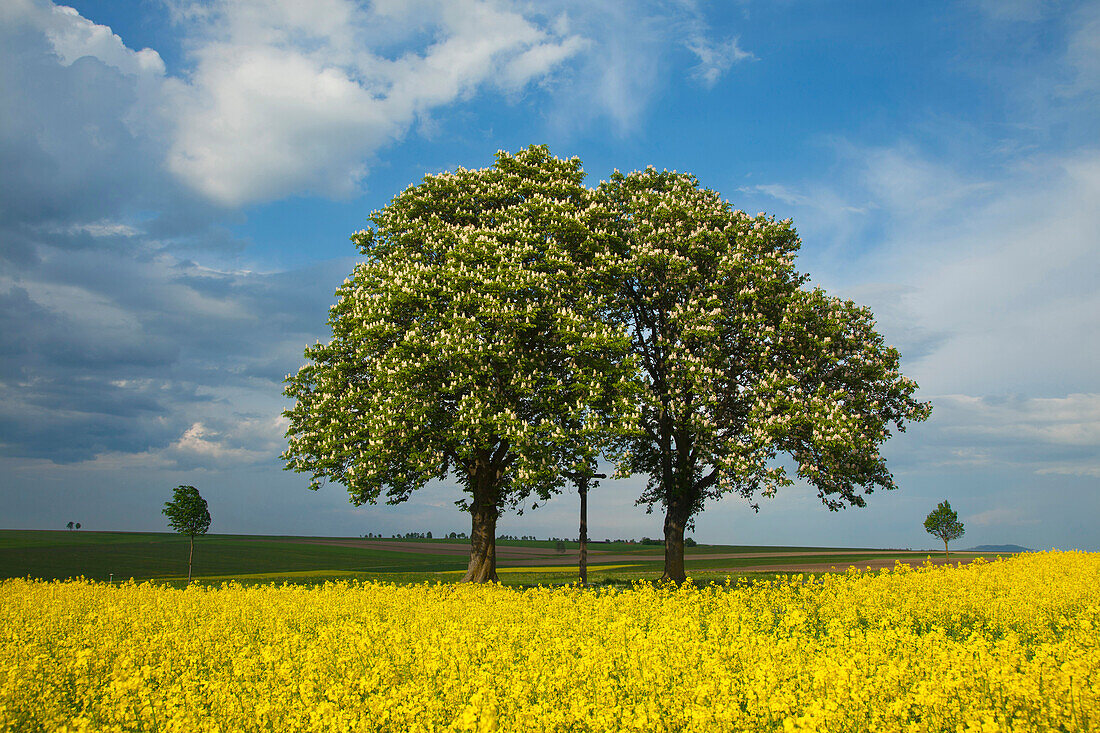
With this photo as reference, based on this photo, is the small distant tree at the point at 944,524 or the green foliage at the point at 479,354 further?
the small distant tree at the point at 944,524

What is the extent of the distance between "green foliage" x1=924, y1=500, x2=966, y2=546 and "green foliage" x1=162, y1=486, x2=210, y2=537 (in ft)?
202

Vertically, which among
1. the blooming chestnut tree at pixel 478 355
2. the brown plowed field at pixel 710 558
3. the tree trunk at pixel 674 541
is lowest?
the brown plowed field at pixel 710 558

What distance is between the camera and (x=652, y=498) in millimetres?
36938

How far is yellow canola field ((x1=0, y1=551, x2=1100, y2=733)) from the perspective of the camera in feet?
26.1

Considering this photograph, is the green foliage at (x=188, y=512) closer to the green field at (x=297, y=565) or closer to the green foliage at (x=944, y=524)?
the green field at (x=297, y=565)

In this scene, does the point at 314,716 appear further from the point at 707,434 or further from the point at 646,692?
the point at 707,434

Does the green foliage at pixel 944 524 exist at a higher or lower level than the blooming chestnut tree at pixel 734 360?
lower

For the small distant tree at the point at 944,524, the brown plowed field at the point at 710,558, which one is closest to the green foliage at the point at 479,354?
the brown plowed field at the point at 710,558

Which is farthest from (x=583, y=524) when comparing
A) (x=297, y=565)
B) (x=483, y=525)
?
(x=297, y=565)

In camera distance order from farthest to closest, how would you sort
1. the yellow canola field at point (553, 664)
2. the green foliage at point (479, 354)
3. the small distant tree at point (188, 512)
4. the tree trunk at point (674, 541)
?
1. the small distant tree at point (188, 512)
2. the tree trunk at point (674, 541)
3. the green foliage at point (479, 354)
4. the yellow canola field at point (553, 664)

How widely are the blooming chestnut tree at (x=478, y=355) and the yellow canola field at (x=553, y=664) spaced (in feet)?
36.4

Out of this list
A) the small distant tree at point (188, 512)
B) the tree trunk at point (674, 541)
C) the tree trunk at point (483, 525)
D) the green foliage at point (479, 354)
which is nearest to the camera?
the green foliage at point (479, 354)

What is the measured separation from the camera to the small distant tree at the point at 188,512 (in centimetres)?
4209

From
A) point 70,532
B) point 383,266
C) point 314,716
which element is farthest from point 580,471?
point 70,532
